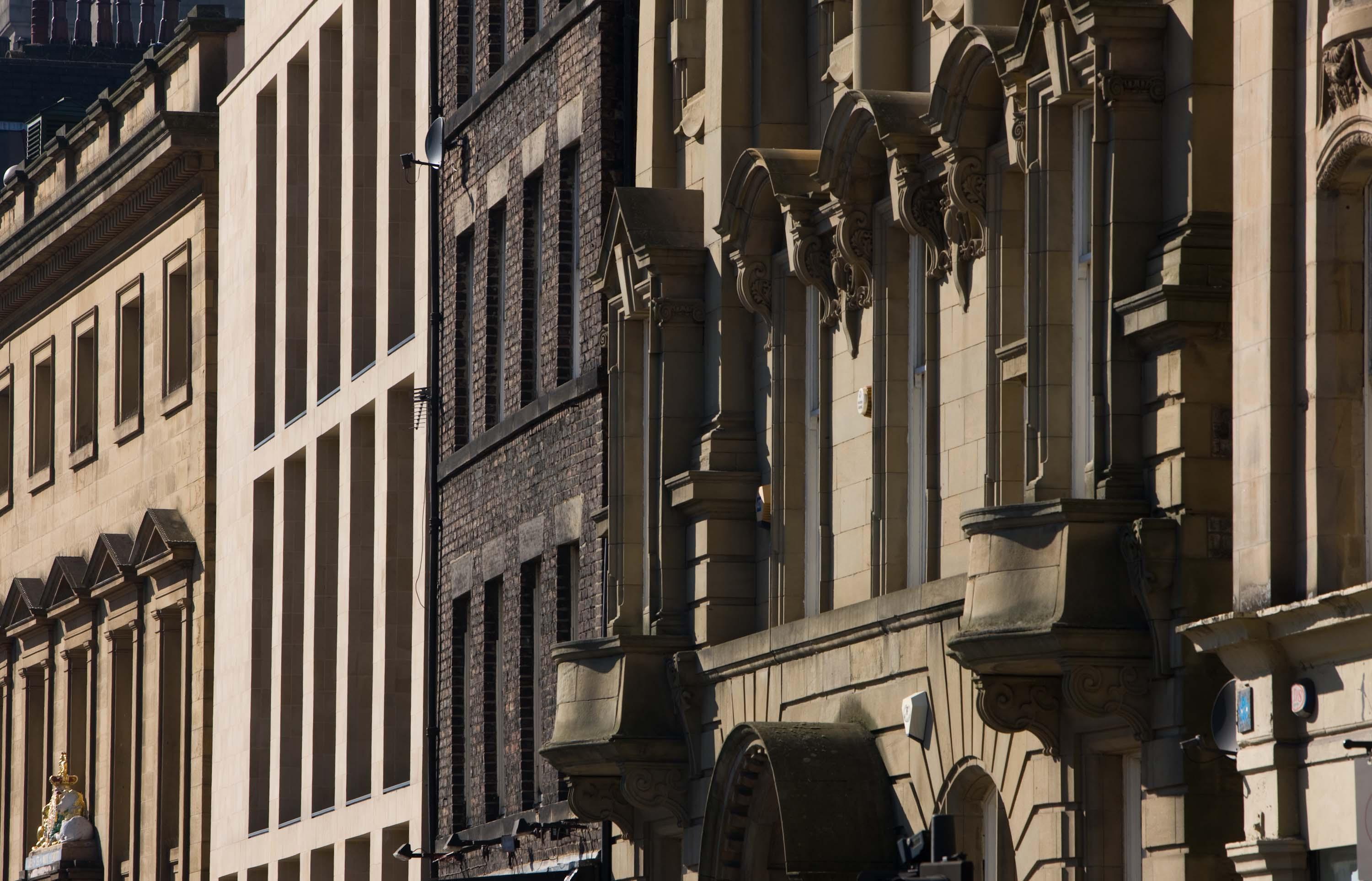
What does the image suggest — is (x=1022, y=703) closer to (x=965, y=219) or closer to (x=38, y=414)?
(x=965, y=219)

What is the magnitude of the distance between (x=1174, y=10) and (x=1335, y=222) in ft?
8.81

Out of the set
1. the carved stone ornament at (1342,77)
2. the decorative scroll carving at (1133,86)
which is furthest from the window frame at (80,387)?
the carved stone ornament at (1342,77)

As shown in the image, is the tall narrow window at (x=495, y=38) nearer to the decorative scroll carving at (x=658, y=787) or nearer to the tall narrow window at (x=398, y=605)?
the tall narrow window at (x=398, y=605)

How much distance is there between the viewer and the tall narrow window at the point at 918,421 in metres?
24.8

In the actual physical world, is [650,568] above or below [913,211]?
below

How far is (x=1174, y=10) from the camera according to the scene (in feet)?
67.1

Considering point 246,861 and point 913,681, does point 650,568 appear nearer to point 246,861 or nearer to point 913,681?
point 913,681

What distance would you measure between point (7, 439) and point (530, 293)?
101ft

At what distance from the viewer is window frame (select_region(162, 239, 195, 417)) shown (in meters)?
52.2

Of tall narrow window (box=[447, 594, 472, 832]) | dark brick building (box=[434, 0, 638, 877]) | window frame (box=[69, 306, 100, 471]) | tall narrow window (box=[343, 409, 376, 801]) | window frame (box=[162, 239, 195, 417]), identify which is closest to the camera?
dark brick building (box=[434, 0, 638, 877])

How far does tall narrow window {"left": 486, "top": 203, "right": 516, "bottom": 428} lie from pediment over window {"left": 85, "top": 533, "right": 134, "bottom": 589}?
17.5 m

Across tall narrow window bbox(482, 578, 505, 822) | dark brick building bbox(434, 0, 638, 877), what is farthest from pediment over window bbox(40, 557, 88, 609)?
tall narrow window bbox(482, 578, 505, 822)

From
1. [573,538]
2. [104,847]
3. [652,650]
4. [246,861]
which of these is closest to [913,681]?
[652,650]

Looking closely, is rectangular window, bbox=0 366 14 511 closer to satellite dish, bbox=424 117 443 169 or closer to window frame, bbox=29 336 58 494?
window frame, bbox=29 336 58 494
